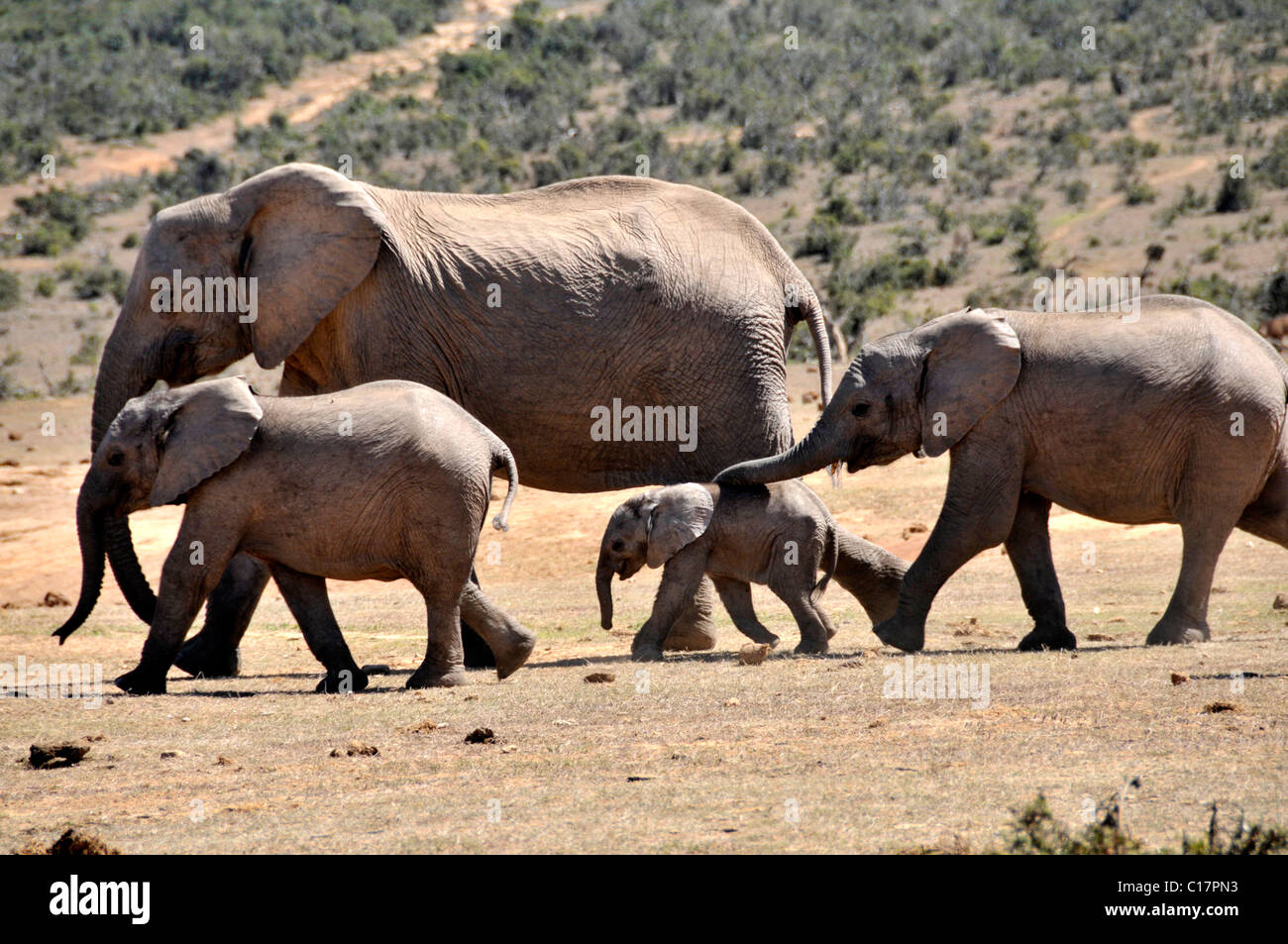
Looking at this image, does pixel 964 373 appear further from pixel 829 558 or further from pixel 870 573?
pixel 870 573

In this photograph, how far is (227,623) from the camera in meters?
11.5

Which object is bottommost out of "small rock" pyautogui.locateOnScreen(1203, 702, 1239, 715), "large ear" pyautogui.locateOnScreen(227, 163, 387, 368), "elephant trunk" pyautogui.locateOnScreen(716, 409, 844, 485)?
"small rock" pyautogui.locateOnScreen(1203, 702, 1239, 715)

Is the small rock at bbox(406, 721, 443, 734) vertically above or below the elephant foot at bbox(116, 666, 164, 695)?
above

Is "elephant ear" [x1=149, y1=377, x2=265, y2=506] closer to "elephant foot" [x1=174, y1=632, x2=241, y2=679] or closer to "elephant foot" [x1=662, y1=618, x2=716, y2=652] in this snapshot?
"elephant foot" [x1=174, y1=632, x2=241, y2=679]

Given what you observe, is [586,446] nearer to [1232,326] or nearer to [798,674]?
[798,674]

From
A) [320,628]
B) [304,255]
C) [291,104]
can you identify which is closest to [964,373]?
[320,628]

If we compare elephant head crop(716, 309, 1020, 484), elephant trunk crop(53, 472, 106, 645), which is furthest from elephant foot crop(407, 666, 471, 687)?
elephant head crop(716, 309, 1020, 484)

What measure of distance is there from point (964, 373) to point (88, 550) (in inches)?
221

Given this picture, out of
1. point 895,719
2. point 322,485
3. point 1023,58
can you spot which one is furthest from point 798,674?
point 1023,58

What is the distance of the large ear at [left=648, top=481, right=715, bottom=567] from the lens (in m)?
11.5

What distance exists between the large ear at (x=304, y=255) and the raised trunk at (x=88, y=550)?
6.34 feet

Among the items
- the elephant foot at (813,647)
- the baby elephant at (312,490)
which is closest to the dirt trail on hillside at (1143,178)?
the elephant foot at (813,647)

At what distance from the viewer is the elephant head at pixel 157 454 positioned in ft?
32.7

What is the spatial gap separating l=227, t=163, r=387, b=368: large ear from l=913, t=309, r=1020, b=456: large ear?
397cm
